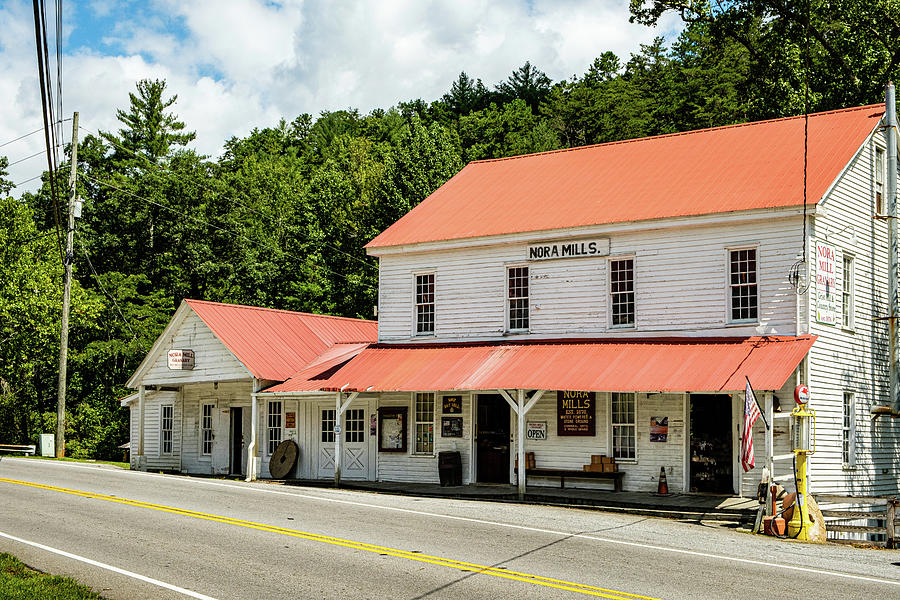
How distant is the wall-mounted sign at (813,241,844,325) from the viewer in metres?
22.0

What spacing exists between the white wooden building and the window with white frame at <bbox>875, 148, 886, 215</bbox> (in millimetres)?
67

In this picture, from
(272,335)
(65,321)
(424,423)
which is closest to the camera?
(424,423)

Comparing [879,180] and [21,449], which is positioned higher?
[879,180]

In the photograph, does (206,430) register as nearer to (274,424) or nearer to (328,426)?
(274,424)

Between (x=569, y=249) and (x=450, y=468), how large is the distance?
6.66 meters

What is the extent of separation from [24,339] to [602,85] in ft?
114

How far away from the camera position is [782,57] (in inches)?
1492

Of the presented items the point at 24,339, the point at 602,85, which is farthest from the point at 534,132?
the point at 24,339

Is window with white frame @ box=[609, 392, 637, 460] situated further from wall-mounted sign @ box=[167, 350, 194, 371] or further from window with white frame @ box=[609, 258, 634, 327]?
wall-mounted sign @ box=[167, 350, 194, 371]

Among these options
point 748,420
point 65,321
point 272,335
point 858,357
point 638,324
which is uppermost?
point 65,321

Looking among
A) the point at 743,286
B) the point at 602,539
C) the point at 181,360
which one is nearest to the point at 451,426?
the point at 743,286

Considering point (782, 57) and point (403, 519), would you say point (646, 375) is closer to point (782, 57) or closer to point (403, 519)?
point (403, 519)

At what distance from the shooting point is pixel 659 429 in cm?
2314

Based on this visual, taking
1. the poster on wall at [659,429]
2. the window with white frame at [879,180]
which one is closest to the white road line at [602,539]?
the poster on wall at [659,429]
